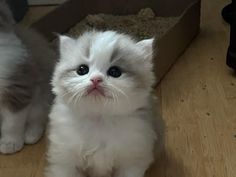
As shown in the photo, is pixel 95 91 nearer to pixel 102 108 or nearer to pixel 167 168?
pixel 102 108

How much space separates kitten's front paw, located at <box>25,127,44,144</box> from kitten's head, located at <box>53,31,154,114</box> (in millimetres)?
427

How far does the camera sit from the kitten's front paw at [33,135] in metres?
1.57

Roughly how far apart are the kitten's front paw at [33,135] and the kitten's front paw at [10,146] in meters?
0.04

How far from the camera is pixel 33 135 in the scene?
1.57m

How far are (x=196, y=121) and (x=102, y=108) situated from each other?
1.89ft

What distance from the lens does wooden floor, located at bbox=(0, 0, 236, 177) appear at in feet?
4.66

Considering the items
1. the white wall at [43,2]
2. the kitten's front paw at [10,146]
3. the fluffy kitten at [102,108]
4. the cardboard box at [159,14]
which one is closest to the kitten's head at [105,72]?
the fluffy kitten at [102,108]

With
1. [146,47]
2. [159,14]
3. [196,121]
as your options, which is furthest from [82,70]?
[159,14]

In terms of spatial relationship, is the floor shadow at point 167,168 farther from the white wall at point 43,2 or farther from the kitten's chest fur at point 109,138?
the white wall at point 43,2

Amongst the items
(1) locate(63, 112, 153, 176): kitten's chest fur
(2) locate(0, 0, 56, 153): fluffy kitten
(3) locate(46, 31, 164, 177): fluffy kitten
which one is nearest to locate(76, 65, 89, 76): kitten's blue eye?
(3) locate(46, 31, 164, 177): fluffy kitten

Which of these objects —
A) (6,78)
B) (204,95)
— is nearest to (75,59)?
(6,78)

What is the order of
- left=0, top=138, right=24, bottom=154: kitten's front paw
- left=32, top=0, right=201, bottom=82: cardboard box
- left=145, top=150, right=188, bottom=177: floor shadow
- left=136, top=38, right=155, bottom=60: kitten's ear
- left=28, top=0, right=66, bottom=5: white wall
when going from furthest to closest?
left=28, top=0, right=66, bottom=5: white wall < left=32, top=0, right=201, bottom=82: cardboard box < left=0, top=138, right=24, bottom=154: kitten's front paw < left=145, top=150, right=188, bottom=177: floor shadow < left=136, top=38, right=155, bottom=60: kitten's ear

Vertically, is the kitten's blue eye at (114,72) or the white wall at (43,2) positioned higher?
the kitten's blue eye at (114,72)

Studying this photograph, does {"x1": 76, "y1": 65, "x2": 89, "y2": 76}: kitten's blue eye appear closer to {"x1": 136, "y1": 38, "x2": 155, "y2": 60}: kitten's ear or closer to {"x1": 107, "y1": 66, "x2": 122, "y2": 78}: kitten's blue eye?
{"x1": 107, "y1": 66, "x2": 122, "y2": 78}: kitten's blue eye
